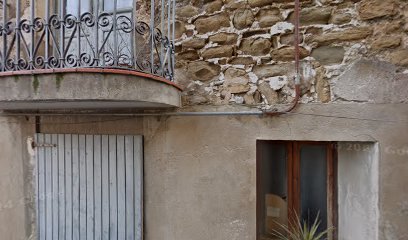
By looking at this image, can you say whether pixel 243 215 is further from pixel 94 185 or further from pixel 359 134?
pixel 94 185

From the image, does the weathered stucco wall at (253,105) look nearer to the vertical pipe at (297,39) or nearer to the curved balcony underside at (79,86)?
the vertical pipe at (297,39)

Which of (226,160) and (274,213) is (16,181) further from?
(274,213)

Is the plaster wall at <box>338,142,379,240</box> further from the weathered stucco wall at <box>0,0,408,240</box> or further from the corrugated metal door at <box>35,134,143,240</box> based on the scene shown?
the corrugated metal door at <box>35,134,143,240</box>

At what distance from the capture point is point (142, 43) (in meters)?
3.36

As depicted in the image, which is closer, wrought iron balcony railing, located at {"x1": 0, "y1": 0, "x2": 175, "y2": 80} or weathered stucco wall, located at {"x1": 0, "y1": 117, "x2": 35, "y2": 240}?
wrought iron balcony railing, located at {"x1": 0, "y1": 0, "x2": 175, "y2": 80}

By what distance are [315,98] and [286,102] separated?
0.27m

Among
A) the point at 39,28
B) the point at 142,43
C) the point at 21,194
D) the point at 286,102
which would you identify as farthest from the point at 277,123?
the point at 21,194

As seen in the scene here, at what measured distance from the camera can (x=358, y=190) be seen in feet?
9.39

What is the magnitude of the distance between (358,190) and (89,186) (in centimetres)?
289

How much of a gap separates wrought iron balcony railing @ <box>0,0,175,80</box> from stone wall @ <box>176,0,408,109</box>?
0.83 ft

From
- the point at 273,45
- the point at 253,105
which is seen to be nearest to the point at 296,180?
the point at 253,105

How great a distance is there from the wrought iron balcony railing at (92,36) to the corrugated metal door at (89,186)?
3.06 ft

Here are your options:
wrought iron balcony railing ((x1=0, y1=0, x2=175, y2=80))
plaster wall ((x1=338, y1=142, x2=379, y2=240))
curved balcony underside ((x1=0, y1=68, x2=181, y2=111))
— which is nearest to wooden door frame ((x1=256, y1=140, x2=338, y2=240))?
plaster wall ((x1=338, y1=142, x2=379, y2=240))

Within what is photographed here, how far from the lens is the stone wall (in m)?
2.71
